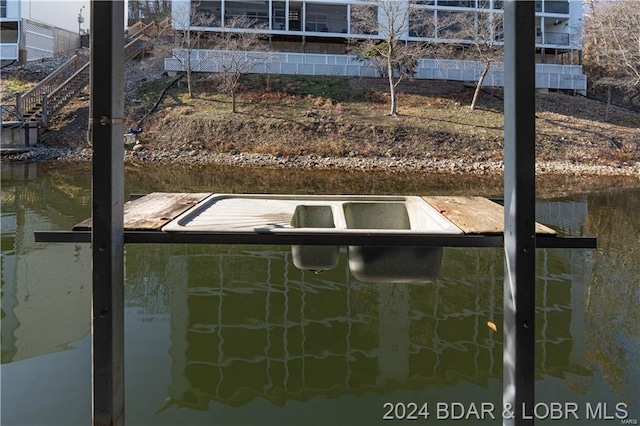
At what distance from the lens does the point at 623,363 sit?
477 cm

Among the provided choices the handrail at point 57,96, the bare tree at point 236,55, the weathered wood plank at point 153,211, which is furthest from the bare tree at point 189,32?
the weathered wood plank at point 153,211

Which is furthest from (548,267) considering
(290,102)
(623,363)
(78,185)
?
(290,102)

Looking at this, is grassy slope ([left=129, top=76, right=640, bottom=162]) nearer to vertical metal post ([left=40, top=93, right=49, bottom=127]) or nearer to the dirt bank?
the dirt bank

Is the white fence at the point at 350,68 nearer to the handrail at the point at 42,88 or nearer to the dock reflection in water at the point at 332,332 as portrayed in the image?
the handrail at the point at 42,88

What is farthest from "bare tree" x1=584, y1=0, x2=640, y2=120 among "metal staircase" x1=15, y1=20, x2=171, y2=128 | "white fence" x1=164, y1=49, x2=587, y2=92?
"metal staircase" x1=15, y1=20, x2=171, y2=128

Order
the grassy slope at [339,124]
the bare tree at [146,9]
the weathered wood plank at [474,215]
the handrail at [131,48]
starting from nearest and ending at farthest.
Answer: the weathered wood plank at [474,215] < the grassy slope at [339,124] < the handrail at [131,48] < the bare tree at [146,9]

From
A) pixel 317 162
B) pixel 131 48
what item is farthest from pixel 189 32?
pixel 317 162

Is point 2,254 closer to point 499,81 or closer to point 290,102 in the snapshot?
point 290,102

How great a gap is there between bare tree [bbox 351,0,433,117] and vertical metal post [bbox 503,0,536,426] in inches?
951

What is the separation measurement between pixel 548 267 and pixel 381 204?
374 cm

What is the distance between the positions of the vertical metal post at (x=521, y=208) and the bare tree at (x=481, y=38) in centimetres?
2596

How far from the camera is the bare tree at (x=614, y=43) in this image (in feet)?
97.8

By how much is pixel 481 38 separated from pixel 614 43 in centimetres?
1132

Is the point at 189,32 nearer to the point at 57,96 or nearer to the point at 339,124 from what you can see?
the point at 57,96
